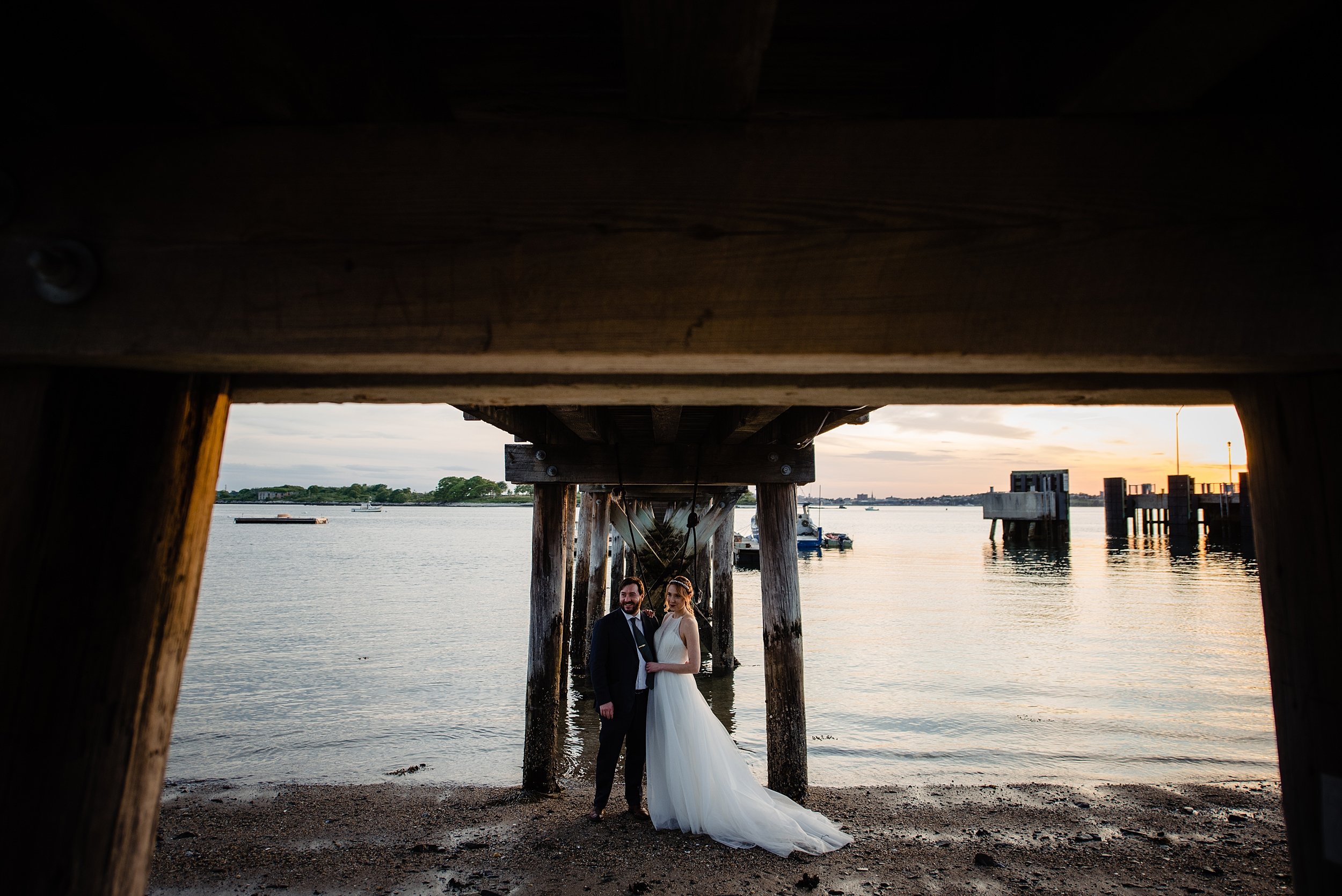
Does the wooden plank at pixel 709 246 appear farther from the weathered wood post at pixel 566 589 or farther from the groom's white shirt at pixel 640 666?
the weathered wood post at pixel 566 589

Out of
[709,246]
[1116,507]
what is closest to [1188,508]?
[1116,507]

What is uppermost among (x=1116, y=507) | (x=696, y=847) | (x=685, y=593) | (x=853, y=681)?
(x=1116, y=507)

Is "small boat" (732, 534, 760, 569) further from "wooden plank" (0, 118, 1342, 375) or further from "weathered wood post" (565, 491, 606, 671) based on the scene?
"wooden plank" (0, 118, 1342, 375)

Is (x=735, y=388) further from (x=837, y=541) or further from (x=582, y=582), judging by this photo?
(x=837, y=541)

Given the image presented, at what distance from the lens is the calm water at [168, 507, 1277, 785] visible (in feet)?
27.2

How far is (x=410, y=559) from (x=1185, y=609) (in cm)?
3599

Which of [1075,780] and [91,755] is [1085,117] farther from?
[1075,780]

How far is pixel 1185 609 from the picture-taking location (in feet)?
66.9

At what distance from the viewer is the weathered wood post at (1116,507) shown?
50781 mm

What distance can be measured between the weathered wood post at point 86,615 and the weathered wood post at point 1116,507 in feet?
193

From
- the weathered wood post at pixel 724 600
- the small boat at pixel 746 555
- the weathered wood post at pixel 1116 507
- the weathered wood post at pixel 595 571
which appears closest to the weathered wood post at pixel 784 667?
the weathered wood post at pixel 724 600

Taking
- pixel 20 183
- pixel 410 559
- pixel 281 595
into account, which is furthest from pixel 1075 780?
pixel 410 559

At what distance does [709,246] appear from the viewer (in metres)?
1.24

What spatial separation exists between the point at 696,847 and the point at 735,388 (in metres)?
4.18
